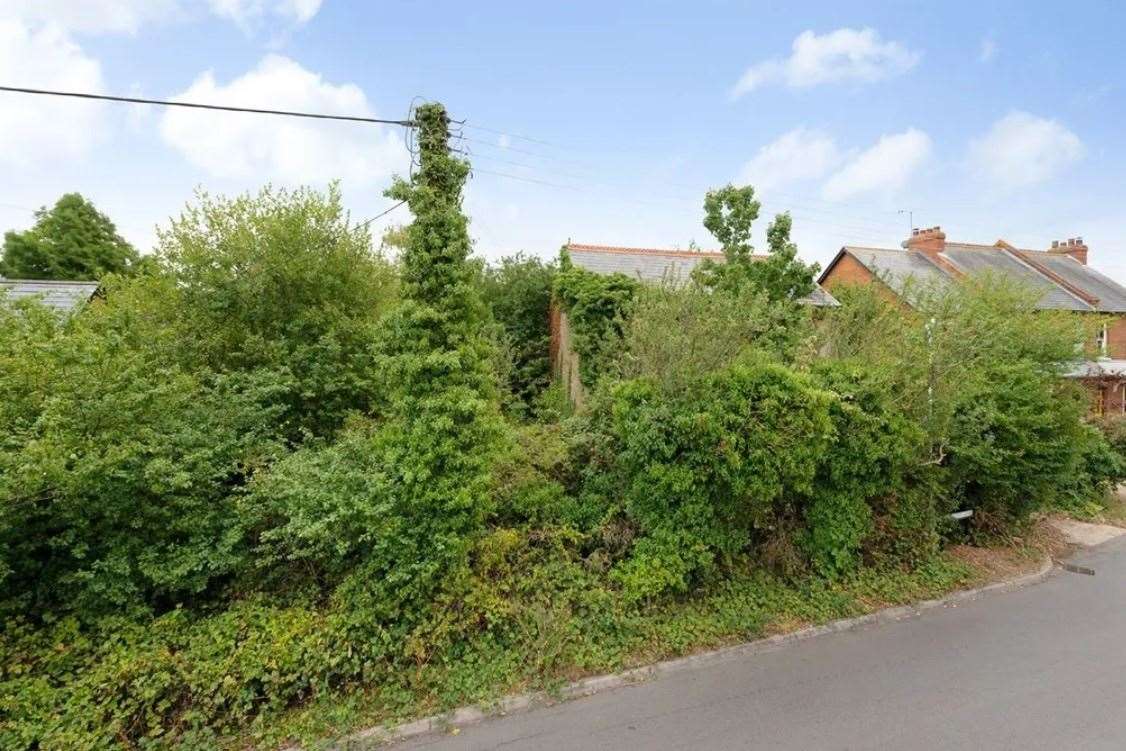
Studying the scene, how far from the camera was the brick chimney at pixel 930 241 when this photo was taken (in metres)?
20.9

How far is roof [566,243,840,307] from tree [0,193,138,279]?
2191 cm

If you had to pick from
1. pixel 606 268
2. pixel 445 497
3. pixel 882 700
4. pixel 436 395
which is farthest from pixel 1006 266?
pixel 445 497

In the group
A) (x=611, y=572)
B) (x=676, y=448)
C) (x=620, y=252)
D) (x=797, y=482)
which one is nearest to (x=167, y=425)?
(x=611, y=572)

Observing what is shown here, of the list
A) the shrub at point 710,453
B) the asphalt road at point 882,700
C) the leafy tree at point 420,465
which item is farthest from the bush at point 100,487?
the shrub at point 710,453

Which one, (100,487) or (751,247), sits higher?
(751,247)

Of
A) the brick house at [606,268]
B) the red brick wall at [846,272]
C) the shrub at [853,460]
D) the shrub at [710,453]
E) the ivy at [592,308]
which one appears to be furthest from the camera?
the red brick wall at [846,272]

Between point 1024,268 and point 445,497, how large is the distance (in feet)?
87.8

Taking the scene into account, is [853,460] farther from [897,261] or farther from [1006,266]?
[1006,266]

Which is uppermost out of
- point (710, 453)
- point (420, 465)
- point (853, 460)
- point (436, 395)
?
point (436, 395)

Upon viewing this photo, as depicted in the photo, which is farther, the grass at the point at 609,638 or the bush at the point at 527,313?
the bush at the point at 527,313

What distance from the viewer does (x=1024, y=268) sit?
20.8 m

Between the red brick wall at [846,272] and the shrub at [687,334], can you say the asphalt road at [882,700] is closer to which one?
the shrub at [687,334]

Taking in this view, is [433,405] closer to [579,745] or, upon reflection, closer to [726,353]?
[579,745]

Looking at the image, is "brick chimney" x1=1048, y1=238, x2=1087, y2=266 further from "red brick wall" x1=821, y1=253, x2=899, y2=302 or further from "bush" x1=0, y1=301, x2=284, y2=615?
"bush" x1=0, y1=301, x2=284, y2=615
